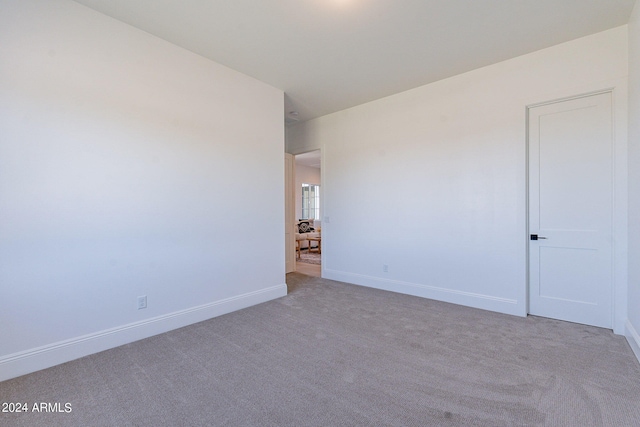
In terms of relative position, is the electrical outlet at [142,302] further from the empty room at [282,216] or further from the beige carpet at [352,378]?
the beige carpet at [352,378]

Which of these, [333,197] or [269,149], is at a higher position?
[269,149]

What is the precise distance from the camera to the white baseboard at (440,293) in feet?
10.8

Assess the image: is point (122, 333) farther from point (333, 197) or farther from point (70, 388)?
point (333, 197)

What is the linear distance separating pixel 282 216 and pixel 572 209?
11.1 feet

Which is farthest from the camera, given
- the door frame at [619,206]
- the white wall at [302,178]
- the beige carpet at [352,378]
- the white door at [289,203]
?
the white wall at [302,178]

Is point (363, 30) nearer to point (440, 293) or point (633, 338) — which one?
point (440, 293)

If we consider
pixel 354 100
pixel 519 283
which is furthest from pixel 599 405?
pixel 354 100

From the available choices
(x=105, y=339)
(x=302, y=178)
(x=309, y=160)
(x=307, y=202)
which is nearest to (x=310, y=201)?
(x=307, y=202)

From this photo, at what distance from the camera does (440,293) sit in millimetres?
3826

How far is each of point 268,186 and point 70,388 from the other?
2.72 metres

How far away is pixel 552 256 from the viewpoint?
10.3 ft

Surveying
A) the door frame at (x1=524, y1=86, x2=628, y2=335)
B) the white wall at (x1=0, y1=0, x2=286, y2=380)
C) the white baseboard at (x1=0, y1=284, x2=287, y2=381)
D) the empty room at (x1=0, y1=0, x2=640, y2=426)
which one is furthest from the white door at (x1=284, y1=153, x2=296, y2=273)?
the door frame at (x1=524, y1=86, x2=628, y2=335)

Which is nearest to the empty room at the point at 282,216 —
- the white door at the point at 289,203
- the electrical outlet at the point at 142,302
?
the electrical outlet at the point at 142,302

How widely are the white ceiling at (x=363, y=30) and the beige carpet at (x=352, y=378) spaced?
2.90 metres
